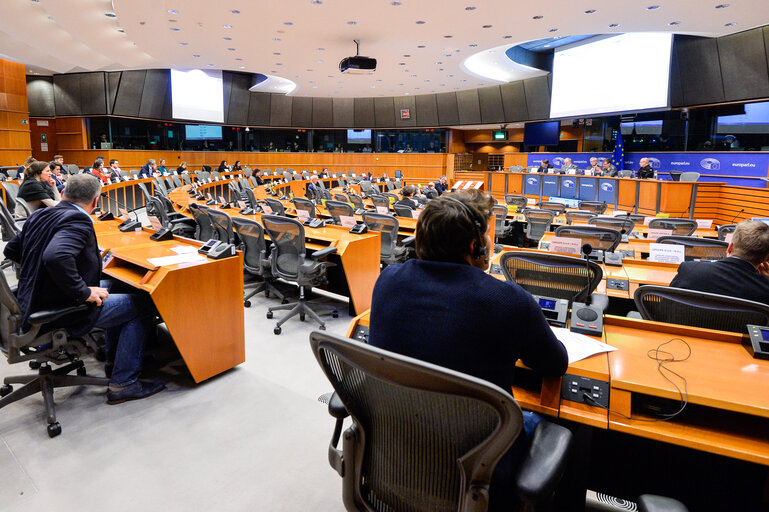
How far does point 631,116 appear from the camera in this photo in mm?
13242

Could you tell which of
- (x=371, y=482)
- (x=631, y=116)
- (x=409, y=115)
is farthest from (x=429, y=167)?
(x=371, y=482)

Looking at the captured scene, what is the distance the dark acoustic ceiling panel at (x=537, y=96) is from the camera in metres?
15.2

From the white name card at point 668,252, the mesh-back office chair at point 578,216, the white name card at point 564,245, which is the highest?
the mesh-back office chair at point 578,216

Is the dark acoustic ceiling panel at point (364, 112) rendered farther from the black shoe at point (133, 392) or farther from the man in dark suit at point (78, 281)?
the black shoe at point (133, 392)

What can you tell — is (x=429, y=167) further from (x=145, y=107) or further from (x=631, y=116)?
(x=145, y=107)

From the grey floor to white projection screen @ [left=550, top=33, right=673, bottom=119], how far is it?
12.1m

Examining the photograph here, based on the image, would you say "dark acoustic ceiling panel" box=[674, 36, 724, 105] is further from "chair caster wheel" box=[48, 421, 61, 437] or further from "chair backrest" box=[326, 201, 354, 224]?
"chair caster wheel" box=[48, 421, 61, 437]

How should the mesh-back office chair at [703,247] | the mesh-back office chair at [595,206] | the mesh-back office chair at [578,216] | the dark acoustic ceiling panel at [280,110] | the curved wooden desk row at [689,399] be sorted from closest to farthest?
the curved wooden desk row at [689,399] < the mesh-back office chair at [703,247] < the mesh-back office chair at [578,216] < the mesh-back office chair at [595,206] < the dark acoustic ceiling panel at [280,110]

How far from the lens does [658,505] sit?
1.02m

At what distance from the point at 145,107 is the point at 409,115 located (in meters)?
10.2

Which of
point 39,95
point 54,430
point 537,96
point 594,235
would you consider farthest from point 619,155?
point 39,95

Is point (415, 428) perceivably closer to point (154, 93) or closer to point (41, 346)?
point (41, 346)

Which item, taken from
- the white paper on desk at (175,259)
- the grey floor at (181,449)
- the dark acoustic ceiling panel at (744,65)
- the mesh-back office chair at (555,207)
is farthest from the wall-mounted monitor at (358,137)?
the grey floor at (181,449)

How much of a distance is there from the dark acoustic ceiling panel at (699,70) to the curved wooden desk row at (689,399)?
11943mm
